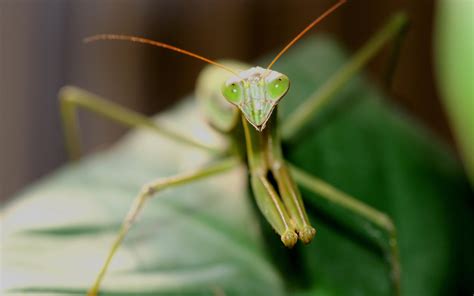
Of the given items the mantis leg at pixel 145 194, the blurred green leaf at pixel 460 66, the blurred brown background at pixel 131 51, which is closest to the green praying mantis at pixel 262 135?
the mantis leg at pixel 145 194

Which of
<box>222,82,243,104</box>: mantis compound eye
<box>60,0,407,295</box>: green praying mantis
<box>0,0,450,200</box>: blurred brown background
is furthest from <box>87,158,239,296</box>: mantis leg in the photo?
<box>0,0,450,200</box>: blurred brown background

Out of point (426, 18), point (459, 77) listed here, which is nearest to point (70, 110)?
point (459, 77)

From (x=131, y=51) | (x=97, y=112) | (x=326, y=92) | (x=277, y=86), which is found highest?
(x=131, y=51)

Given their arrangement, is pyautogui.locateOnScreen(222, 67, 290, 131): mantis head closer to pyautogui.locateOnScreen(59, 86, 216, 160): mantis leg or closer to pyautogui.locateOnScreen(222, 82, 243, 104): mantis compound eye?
pyautogui.locateOnScreen(222, 82, 243, 104): mantis compound eye

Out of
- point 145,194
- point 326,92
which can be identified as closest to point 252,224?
point 145,194

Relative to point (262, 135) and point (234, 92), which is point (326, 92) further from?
point (234, 92)

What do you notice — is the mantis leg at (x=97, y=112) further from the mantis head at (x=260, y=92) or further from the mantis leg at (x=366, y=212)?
the mantis head at (x=260, y=92)

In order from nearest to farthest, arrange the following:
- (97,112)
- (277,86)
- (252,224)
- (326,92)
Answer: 1. (277,86)
2. (252,224)
3. (326,92)
4. (97,112)
